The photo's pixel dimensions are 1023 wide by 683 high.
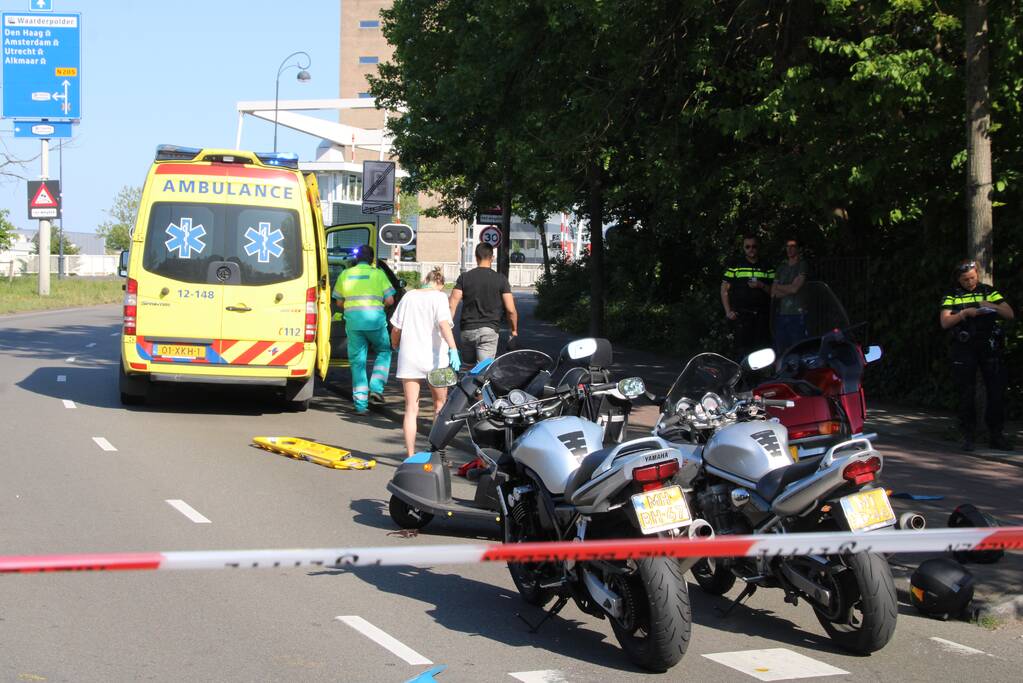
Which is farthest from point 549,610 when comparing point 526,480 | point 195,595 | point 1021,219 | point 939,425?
point 1021,219

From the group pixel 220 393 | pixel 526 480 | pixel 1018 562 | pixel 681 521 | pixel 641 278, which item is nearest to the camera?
pixel 681 521

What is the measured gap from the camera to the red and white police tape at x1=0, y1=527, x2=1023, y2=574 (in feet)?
11.5

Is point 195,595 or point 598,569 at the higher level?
point 598,569

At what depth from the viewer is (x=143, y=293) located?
43.7 ft

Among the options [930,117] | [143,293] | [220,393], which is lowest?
[220,393]

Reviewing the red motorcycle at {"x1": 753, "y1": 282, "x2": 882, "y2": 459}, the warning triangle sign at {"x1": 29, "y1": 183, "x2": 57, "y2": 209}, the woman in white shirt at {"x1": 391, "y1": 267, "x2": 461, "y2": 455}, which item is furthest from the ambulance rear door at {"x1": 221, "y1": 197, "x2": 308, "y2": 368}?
the warning triangle sign at {"x1": 29, "y1": 183, "x2": 57, "y2": 209}

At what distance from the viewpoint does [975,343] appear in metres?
10.8

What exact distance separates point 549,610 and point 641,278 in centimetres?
1946

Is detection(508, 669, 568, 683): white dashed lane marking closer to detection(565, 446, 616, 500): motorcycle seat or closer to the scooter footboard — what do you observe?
detection(565, 446, 616, 500): motorcycle seat

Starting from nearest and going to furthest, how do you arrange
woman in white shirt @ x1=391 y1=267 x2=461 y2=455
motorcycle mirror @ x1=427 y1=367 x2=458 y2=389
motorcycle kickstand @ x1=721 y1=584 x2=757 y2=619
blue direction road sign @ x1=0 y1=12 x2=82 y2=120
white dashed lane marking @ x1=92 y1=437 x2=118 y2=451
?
1. motorcycle kickstand @ x1=721 y1=584 x2=757 y2=619
2. motorcycle mirror @ x1=427 y1=367 x2=458 y2=389
3. woman in white shirt @ x1=391 y1=267 x2=461 y2=455
4. white dashed lane marking @ x1=92 y1=437 x2=118 y2=451
5. blue direction road sign @ x1=0 y1=12 x2=82 y2=120

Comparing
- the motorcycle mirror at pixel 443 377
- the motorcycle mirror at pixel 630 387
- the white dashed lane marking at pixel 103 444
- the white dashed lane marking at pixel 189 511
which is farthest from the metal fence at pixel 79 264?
the motorcycle mirror at pixel 630 387

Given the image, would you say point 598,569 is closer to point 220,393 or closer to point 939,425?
point 939,425

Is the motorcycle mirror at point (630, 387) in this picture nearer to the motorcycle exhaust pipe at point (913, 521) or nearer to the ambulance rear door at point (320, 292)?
the motorcycle exhaust pipe at point (913, 521)

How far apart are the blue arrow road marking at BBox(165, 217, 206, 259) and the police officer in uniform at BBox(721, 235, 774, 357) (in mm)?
6111
